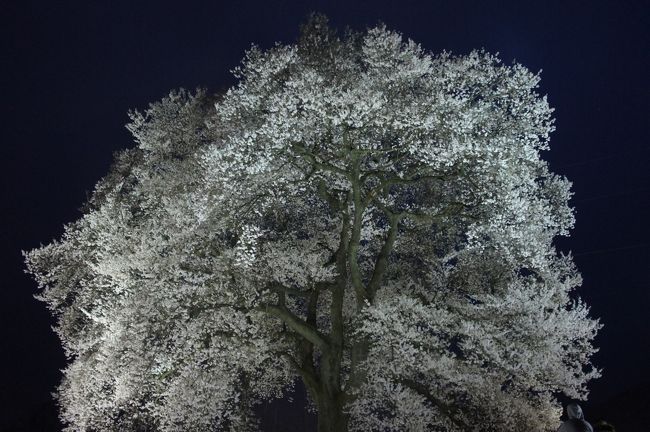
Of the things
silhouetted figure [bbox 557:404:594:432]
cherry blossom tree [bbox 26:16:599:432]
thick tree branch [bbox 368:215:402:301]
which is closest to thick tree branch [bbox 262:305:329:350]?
cherry blossom tree [bbox 26:16:599:432]

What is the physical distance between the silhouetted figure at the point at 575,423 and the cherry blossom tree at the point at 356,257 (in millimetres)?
3431

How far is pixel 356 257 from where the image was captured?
1412cm

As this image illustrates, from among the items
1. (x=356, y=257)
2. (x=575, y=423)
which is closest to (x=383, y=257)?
(x=356, y=257)

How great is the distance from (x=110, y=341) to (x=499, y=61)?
1227 centimetres

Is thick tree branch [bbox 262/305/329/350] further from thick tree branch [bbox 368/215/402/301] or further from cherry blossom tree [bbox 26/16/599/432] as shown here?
thick tree branch [bbox 368/215/402/301]

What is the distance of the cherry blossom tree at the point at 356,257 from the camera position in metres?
11.7

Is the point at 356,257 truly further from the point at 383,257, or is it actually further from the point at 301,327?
the point at 301,327

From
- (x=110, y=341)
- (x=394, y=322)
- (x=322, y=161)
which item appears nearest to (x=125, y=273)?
(x=110, y=341)

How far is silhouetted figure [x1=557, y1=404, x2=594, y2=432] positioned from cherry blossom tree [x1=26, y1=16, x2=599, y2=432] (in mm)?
3431

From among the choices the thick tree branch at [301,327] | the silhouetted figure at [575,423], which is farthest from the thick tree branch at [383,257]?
the silhouetted figure at [575,423]

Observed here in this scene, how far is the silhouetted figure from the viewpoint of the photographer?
732cm

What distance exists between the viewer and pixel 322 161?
13367mm

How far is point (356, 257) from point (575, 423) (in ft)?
24.3

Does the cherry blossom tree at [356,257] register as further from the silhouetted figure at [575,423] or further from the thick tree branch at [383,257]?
the silhouetted figure at [575,423]
